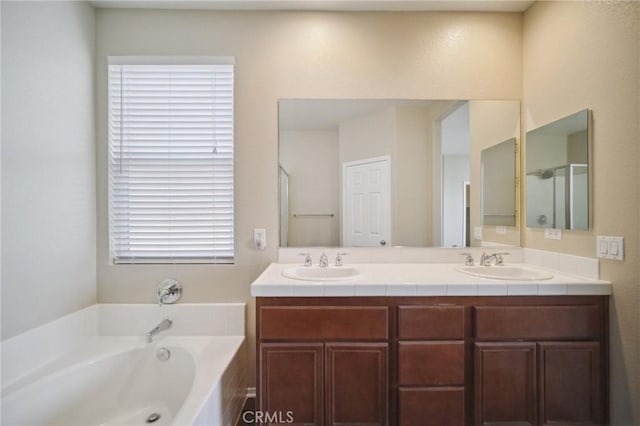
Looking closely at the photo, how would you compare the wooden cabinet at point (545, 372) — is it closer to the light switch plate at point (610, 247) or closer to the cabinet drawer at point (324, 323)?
the light switch plate at point (610, 247)

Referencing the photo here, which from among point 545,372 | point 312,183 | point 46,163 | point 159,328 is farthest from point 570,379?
point 46,163

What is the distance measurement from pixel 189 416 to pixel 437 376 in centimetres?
115

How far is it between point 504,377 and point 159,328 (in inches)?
79.1

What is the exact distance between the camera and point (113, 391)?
5.10 feet

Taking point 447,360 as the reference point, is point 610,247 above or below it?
above

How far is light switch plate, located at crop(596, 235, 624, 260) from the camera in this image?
4.18ft

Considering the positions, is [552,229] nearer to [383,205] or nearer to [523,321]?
[523,321]

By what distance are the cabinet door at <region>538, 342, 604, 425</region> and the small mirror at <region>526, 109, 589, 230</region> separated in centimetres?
65

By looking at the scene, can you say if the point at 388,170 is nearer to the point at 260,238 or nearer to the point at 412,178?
the point at 412,178

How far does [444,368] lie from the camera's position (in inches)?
52.4

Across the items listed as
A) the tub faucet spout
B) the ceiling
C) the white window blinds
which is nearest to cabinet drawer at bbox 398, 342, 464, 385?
the white window blinds

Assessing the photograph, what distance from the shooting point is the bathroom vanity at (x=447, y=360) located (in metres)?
1.33

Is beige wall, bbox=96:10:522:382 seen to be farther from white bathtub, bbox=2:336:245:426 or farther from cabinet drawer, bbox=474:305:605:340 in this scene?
cabinet drawer, bbox=474:305:605:340

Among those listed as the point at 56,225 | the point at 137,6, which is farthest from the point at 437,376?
the point at 137,6
